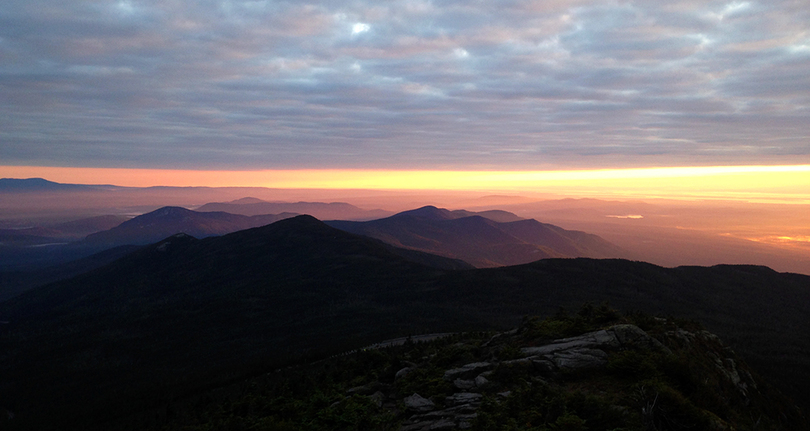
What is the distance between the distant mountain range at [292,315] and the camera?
53625 mm

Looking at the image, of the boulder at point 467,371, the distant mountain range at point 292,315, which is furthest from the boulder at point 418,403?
the distant mountain range at point 292,315

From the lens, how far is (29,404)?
202 ft

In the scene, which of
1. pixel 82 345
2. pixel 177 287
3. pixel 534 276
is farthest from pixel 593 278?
pixel 177 287

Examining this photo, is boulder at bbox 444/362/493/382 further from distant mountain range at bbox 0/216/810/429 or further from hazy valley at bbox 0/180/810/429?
distant mountain range at bbox 0/216/810/429

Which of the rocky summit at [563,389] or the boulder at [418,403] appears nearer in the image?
the rocky summit at [563,389]

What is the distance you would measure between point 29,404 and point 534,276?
10846 centimetres

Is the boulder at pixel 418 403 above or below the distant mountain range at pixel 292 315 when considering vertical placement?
above

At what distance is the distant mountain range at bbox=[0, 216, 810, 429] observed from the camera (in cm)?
5362

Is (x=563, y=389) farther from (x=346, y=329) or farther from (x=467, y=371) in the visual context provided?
(x=346, y=329)

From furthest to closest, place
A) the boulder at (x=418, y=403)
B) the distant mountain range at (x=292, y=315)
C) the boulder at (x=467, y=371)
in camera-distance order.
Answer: the distant mountain range at (x=292, y=315) → the boulder at (x=467, y=371) → the boulder at (x=418, y=403)

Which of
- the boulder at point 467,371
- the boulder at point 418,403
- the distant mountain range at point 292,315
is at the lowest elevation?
the distant mountain range at point 292,315

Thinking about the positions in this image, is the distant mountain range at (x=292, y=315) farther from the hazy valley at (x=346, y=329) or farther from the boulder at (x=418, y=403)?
the boulder at (x=418, y=403)

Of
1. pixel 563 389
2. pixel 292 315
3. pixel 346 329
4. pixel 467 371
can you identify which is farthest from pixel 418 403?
pixel 292 315

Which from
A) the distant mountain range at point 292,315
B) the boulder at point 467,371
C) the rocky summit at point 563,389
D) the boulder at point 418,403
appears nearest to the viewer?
the rocky summit at point 563,389
